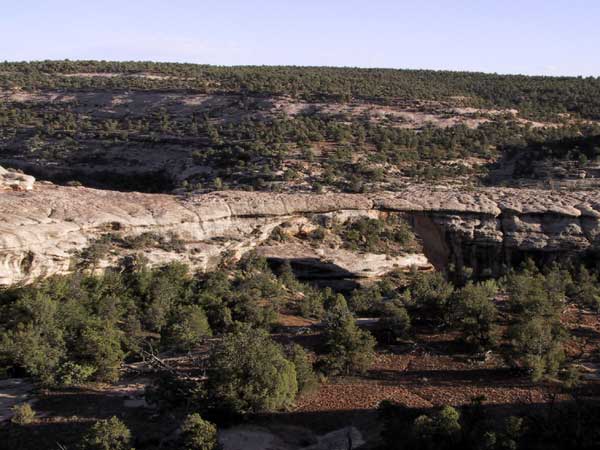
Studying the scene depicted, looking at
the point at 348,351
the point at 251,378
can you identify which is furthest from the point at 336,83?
the point at 251,378

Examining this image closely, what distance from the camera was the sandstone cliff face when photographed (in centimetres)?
1764

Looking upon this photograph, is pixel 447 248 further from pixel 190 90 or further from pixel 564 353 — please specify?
pixel 190 90

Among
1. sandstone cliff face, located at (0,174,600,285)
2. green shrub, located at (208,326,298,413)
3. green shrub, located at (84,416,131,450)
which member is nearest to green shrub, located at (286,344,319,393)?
green shrub, located at (208,326,298,413)

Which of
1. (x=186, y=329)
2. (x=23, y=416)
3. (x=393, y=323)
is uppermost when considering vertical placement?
(x=393, y=323)

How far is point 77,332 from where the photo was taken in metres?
15.1

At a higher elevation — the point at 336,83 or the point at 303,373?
the point at 336,83

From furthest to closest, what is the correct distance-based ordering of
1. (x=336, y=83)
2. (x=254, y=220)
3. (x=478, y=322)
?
1. (x=336, y=83)
2. (x=254, y=220)
3. (x=478, y=322)

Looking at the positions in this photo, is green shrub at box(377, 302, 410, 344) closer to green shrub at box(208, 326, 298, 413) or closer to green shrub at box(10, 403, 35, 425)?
green shrub at box(208, 326, 298, 413)

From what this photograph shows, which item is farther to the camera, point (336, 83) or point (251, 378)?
point (336, 83)

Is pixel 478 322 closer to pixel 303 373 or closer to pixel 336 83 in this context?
pixel 303 373

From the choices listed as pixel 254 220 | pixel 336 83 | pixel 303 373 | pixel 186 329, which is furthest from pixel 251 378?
pixel 336 83

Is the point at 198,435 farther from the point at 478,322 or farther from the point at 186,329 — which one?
the point at 478,322

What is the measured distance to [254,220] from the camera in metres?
22.1

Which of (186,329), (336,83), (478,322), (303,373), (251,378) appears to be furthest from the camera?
(336,83)
